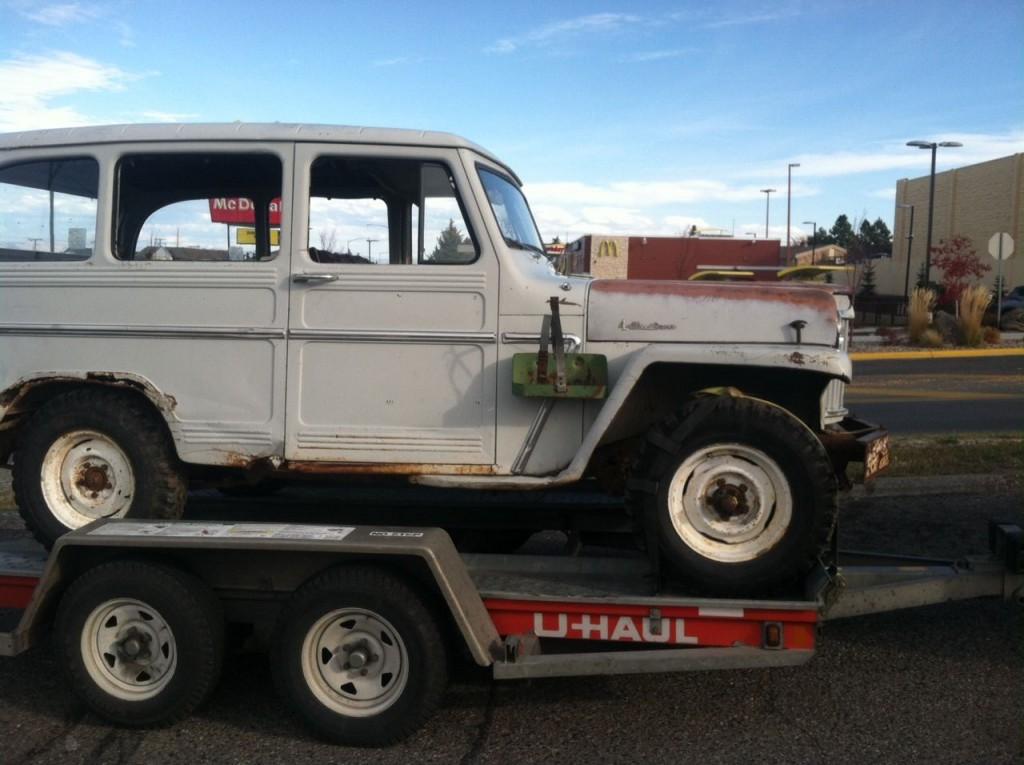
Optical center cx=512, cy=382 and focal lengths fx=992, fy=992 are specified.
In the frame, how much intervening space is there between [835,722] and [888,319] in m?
29.1

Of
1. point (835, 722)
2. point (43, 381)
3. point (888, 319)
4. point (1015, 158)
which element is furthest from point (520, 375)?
point (1015, 158)

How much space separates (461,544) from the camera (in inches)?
212

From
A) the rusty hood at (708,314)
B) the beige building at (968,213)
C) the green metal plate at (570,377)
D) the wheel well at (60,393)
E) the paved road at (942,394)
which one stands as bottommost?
the paved road at (942,394)

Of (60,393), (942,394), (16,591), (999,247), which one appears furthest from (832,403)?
(999,247)

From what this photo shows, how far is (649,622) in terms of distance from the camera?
3965mm

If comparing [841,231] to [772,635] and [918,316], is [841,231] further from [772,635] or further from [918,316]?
[772,635]

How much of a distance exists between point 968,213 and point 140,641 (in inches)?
1908

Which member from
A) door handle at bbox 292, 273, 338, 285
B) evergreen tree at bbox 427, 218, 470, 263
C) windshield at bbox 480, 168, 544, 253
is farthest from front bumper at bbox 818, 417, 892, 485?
door handle at bbox 292, 273, 338, 285

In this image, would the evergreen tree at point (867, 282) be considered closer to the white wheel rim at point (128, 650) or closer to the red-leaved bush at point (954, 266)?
the red-leaved bush at point (954, 266)

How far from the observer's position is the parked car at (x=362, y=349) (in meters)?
4.28

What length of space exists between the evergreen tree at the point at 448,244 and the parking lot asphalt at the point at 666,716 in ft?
6.42

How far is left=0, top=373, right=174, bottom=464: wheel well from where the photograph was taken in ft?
15.1

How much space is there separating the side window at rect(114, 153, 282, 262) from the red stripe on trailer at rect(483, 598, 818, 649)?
2.01 meters

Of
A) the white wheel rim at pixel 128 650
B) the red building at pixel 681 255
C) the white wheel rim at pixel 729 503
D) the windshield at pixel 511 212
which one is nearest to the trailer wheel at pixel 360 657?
the white wheel rim at pixel 128 650
